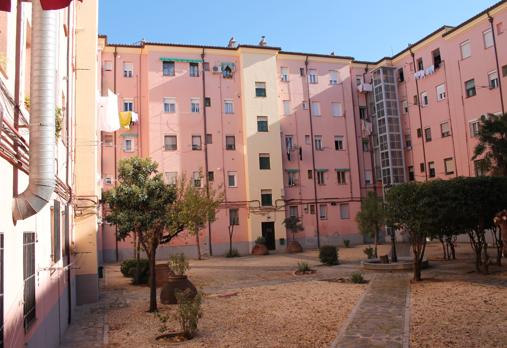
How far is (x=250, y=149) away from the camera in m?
38.2

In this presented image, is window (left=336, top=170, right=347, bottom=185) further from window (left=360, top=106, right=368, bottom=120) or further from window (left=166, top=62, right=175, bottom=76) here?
window (left=166, top=62, right=175, bottom=76)

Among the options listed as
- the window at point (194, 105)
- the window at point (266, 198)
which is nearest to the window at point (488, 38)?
the window at point (266, 198)

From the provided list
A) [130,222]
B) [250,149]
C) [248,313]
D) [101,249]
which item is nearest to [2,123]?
[248,313]

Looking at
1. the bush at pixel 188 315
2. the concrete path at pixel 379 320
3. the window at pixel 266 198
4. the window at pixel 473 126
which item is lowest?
the concrete path at pixel 379 320

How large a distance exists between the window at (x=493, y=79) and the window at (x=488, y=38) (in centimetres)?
212

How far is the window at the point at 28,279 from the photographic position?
22.1ft

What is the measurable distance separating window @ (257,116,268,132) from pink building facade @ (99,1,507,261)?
0.28 ft

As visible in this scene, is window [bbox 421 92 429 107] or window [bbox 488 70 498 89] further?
window [bbox 421 92 429 107]

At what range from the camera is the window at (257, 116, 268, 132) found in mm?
38781

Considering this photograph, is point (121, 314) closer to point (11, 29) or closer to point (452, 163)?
point (11, 29)

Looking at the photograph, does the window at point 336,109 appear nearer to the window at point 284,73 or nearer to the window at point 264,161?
the window at point 284,73

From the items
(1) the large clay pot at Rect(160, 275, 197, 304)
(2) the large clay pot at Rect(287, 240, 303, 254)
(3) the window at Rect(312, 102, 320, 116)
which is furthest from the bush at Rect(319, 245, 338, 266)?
(3) the window at Rect(312, 102, 320, 116)

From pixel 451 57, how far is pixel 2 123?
3740 cm

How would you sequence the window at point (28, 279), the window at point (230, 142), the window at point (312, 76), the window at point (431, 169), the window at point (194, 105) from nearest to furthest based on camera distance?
the window at point (28, 279), the window at point (194, 105), the window at point (230, 142), the window at point (431, 169), the window at point (312, 76)
